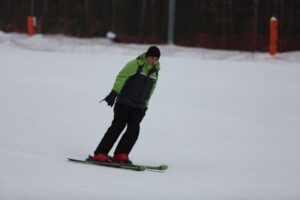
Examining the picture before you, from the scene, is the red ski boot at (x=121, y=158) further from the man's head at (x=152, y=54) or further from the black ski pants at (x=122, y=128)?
the man's head at (x=152, y=54)

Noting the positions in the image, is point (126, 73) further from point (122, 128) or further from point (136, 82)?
point (122, 128)

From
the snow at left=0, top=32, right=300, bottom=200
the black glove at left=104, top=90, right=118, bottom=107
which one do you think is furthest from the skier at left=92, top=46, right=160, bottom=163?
the snow at left=0, top=32, right=300, bottom=200

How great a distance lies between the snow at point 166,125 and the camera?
7.62m

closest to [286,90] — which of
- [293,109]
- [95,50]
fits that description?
[293,109]

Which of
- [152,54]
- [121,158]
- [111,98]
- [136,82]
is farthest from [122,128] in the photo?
[152,54]

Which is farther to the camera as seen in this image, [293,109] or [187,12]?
[187,12]

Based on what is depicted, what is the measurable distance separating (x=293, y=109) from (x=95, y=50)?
357 inches

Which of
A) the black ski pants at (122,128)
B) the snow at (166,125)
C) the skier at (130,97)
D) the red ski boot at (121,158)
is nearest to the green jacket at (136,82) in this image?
the skier at (130,97)

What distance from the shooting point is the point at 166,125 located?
12.7 meters

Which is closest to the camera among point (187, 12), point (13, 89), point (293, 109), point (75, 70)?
point (293, 109)

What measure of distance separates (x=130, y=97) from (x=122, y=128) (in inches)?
16.8

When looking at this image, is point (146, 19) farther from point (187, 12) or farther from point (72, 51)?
point (72, 51)

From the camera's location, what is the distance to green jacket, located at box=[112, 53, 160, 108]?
28.3ft

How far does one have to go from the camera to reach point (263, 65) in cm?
1797
